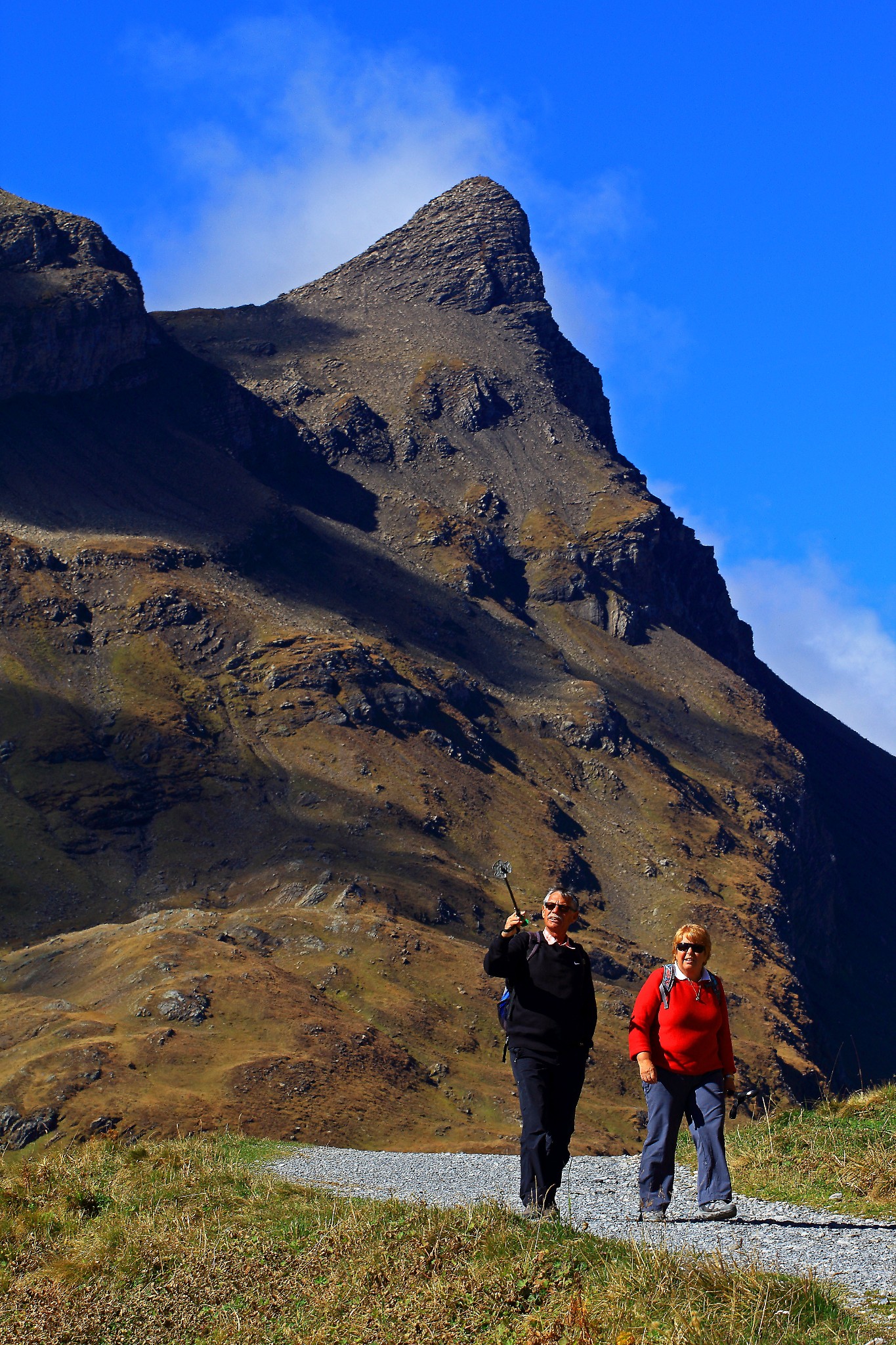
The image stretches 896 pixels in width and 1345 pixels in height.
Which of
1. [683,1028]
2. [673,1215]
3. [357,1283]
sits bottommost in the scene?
[357,1283]

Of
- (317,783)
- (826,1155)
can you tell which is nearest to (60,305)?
(317,783)

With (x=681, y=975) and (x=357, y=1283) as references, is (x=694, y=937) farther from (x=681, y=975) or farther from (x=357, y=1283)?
(x=357, y=1283)

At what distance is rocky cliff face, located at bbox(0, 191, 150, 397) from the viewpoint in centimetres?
17075

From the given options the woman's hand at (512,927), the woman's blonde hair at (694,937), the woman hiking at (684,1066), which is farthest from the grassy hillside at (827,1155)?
the woman's hand at (512,927)

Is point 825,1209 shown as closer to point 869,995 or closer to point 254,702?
point 254,702

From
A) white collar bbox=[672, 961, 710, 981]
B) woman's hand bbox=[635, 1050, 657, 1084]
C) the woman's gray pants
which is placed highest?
white collar bbox=[672, 961, 710, 981]

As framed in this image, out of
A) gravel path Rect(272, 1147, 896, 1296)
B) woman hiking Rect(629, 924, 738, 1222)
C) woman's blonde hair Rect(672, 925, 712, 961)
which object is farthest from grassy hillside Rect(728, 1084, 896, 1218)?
woman's blonde hair Rect(672, 925, 712, 961)

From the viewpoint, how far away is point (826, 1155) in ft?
44.2

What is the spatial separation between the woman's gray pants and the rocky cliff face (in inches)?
6715

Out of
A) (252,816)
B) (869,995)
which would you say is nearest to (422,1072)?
(252,816)

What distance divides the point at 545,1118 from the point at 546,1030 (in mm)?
748

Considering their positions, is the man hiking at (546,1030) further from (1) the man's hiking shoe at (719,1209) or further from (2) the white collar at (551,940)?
(1) the man's hiking shoe at (719,1209)

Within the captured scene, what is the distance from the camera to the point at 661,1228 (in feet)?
35.3

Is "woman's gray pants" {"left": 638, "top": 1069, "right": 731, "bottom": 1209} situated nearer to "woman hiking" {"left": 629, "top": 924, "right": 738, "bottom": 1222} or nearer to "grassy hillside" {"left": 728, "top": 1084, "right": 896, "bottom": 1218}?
"woman hiking" {"left": 629, "top": 924, "right": 738, "bottom": 1222}
